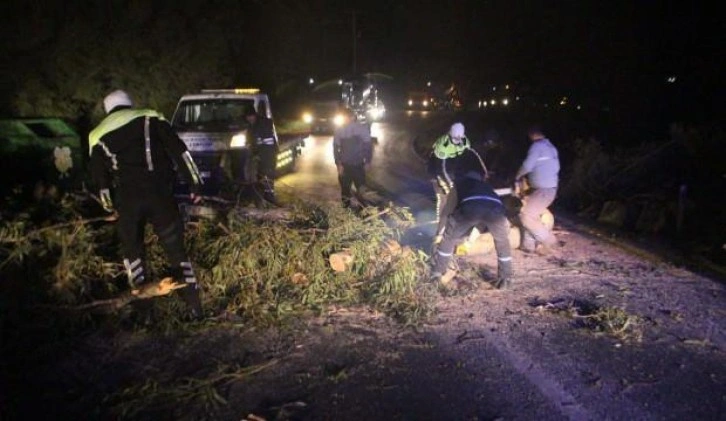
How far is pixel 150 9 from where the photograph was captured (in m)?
17.8

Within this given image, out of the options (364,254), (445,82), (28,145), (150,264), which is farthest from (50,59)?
(445,82)

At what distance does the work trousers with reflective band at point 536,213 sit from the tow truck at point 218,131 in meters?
4.64

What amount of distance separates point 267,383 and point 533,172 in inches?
180

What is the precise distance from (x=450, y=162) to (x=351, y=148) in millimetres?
2115

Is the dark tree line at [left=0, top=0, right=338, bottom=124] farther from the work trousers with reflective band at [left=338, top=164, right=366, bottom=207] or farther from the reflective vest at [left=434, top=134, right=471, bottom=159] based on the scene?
the reflective vest at [left=434, top=134, right=471, bottom=159]

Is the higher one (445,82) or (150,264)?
(445,82)

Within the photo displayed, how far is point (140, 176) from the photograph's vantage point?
16.5 ft

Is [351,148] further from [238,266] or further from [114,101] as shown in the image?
[114,101]

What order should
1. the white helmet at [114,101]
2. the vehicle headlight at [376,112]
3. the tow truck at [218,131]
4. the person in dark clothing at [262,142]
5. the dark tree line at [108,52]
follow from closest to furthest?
the white helmet at [114,101]
the tow truck at [218,131]
the person in dark clothing at [262,142]
the dark tree line at [108,52]
the vehicle headlight at [376,112]

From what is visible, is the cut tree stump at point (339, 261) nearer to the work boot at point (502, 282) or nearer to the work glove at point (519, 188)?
the work boot at point (502, 282)

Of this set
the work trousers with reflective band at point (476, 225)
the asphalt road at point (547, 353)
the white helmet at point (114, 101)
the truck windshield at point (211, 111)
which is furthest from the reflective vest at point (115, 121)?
the truck windshield at point (211, 111)

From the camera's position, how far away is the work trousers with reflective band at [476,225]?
601 cm

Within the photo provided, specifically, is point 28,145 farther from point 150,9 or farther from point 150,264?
point 150,9

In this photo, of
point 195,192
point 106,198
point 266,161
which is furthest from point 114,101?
point 266,161
